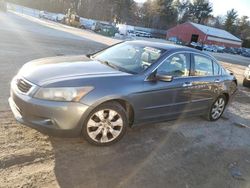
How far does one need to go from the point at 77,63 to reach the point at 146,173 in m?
2.13

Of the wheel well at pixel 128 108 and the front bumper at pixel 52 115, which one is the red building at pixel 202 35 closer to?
the wheel well at pixel 128 108

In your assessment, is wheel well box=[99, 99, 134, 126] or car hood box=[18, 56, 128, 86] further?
wheel well box=[99, 99, 134, 126]

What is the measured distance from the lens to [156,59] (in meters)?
4.97

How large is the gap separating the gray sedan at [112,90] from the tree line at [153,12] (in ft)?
245

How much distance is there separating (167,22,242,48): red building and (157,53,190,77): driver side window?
59804 mm

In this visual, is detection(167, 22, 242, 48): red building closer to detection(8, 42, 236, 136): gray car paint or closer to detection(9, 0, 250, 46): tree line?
detection(9, 0, 250, 46): tree line

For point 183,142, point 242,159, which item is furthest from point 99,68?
point 242,159

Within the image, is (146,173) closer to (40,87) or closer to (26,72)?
(40,87)

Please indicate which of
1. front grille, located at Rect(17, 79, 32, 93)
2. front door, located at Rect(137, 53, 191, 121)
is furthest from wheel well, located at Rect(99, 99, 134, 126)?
front grille, located at Rect(17, 79, 32, 93)

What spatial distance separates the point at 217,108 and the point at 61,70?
12.4ft

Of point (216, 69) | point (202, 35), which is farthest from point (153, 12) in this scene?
point (216, 69)

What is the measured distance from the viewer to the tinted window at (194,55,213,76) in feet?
18.6

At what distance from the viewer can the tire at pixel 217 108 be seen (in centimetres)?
642

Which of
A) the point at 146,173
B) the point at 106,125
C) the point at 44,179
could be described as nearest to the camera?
the point at 44,179
